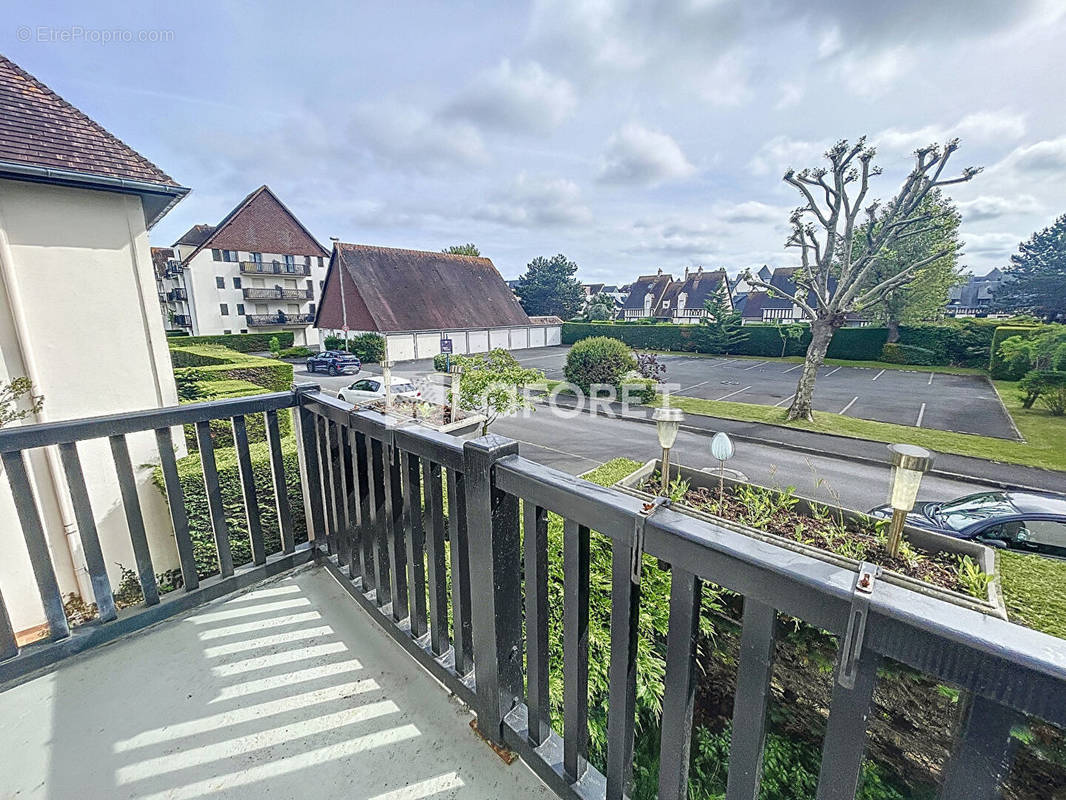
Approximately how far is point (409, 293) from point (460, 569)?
2929 centimetres

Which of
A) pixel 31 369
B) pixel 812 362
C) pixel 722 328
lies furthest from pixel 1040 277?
pixel 31 369

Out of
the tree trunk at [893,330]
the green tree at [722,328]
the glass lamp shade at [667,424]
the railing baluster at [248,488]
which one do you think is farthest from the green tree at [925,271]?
the railing baluster at [248,488]

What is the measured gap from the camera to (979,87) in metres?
7.73

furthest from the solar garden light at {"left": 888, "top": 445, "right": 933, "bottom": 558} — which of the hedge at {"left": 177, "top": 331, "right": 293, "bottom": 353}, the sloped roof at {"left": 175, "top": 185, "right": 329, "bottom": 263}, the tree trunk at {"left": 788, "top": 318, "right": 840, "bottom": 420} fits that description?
the sloped roof at {"left": 175, "top": 185, "right": 329, "bottom": 263}

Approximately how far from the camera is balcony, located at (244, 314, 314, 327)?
1207 inches

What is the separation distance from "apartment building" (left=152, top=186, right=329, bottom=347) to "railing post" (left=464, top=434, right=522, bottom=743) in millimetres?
34116

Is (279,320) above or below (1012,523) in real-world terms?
above

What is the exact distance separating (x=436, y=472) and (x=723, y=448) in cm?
359

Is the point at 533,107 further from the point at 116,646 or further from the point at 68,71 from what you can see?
the point at 116,646

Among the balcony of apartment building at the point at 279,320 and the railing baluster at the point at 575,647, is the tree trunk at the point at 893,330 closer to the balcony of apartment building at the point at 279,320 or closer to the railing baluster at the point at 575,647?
the railing baluster at the point at 575,647

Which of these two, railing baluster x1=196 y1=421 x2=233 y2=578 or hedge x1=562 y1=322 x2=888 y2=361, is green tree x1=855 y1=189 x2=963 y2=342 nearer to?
hedge x1=562 y1=322 x2=888 y2=361

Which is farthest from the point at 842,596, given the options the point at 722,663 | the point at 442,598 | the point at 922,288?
the point at 922,288

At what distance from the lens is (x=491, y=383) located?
929 centimetres

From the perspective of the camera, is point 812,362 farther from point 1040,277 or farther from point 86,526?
point 1040,277
